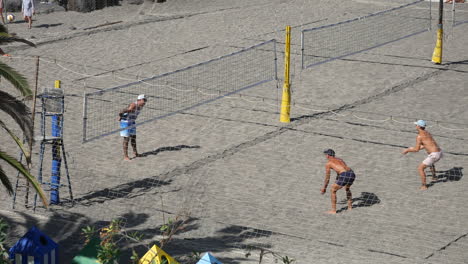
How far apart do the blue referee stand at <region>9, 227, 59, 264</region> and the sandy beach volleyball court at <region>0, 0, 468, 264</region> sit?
1.19m

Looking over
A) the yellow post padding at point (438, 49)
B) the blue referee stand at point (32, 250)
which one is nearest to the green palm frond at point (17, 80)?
the blue referee stand at point (32, 250)

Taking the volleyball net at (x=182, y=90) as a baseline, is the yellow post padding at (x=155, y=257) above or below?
below

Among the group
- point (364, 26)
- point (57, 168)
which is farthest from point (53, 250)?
point (364, 26)

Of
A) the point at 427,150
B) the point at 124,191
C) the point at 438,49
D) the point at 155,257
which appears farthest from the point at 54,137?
the point at 438,49

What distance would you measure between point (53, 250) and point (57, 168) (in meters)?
3.82

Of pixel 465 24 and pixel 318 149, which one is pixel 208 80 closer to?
pixel 318 149

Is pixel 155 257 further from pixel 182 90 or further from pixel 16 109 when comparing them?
pixel 182 90

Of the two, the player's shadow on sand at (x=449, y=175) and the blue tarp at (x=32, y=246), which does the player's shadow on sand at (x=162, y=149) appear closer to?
the player's shadow on sand at (x=449, y=175)

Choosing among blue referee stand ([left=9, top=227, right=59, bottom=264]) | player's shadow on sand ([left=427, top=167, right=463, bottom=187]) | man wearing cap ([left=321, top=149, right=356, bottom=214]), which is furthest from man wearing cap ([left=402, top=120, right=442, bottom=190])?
blue referee stand ([left=9, top=227, right=59, bottom=264])

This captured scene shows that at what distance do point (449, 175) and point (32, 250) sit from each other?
8.30 metres

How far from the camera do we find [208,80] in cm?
2450

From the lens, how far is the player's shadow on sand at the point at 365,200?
18.3 meters

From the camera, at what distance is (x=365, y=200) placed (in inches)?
728

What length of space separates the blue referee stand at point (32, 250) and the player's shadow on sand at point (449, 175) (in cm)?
744
